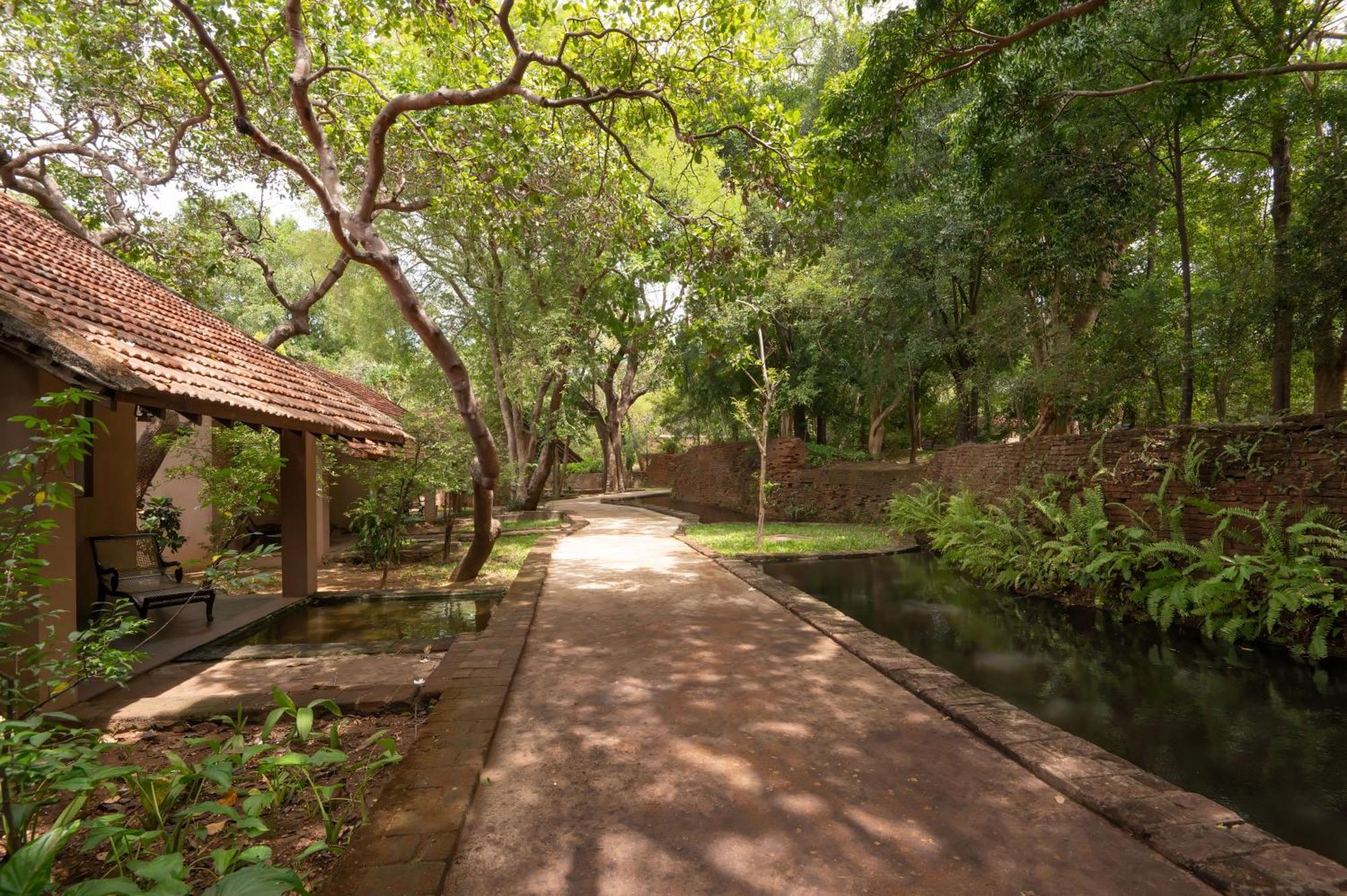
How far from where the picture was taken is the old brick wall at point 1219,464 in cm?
616

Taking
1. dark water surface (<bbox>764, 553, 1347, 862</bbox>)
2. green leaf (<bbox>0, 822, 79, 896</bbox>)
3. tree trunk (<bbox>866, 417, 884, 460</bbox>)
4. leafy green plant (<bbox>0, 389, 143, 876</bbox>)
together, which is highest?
tree trunk (<bbox>866, 417, 884, 460</bbox>)

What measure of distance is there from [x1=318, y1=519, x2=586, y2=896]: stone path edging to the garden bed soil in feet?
0.51

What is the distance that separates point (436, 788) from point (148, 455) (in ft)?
28.7

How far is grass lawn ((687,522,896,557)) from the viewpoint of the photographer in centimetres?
1111

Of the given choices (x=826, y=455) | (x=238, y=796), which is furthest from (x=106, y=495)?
(x=826, y=455)

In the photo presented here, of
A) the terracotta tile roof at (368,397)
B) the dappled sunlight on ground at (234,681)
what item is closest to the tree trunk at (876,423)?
the terracotta tile roof at (368,397)

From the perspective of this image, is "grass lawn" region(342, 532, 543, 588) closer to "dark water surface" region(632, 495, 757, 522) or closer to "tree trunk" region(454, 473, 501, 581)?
"tree trunk" region(454, 473, 501, 581)

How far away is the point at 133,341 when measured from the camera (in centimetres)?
495

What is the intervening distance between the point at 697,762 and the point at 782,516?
1456 centimetres

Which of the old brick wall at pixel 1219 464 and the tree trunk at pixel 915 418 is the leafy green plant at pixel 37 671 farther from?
the tree trunk at pixel 915 418

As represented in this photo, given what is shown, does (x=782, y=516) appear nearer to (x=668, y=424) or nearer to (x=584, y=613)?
(x=584, y=613)

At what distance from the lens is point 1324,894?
2.07m

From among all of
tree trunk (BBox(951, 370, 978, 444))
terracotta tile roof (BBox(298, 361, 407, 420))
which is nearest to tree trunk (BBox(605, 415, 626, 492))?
terracotta tile roof (BBox(298, 361, 407, 420))

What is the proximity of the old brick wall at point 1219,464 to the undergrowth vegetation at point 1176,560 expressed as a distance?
17 cm
